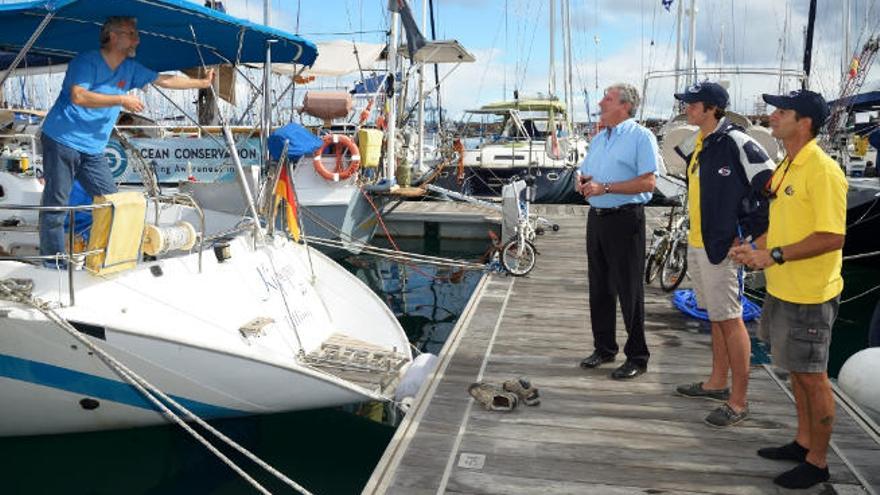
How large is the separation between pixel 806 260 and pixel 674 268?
190 inches

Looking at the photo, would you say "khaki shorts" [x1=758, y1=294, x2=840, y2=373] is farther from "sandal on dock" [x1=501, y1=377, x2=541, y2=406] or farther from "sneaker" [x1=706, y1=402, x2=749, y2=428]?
"sandal on dock" [x1=501, y1=377, x2=541, y2=406]

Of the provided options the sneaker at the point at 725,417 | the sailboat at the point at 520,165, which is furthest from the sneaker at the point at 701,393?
the sailboat at the point at 520,165

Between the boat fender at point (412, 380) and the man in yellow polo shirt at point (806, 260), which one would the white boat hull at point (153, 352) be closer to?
the boat fender at point (412, 380)

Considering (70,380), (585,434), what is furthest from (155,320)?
(585,434)

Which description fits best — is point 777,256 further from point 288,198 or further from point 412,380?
point 288,198

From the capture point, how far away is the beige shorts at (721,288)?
3.80 m

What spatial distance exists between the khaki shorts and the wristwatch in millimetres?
215

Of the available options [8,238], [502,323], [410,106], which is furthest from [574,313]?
[410,106]

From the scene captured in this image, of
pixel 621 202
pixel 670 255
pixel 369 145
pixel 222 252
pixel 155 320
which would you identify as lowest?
pixel 670 255

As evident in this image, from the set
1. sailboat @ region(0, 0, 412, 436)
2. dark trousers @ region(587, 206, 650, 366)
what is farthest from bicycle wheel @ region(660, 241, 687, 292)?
sailboat @ region(0, 0, 412, 436)

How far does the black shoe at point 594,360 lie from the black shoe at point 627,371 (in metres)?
0.21

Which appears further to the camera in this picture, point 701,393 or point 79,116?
point 79,116

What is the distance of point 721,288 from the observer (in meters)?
3.83

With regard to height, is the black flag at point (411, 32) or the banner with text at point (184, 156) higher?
the black flag at point (411, 32)
